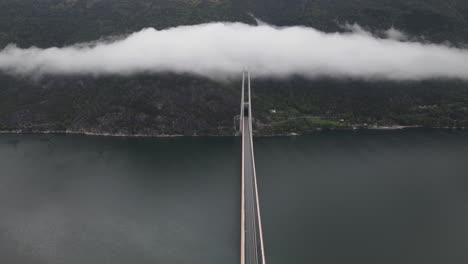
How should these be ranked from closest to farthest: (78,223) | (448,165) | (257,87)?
(78,223) → (448,165) → (257,87)

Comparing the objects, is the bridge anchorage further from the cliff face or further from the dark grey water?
the cliff face

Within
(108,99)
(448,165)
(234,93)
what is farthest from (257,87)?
(448,165)

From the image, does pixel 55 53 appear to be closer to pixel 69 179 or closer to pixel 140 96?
pixel 140 96

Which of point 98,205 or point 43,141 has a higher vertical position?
point 43,141

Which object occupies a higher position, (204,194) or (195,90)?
(195,90)

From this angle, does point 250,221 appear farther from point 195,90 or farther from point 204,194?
point 195,90

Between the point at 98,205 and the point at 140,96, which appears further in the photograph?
the point at 140,96

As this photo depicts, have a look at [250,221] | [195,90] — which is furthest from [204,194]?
[195,90]
